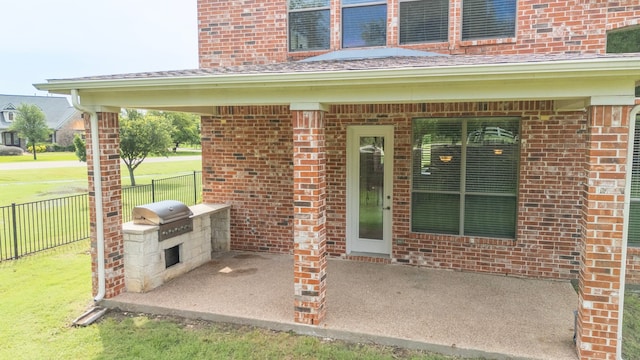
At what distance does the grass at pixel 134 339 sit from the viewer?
4.42 metres

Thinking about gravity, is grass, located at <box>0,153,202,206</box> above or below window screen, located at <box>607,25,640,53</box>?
below

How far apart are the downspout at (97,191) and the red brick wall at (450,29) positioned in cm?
286

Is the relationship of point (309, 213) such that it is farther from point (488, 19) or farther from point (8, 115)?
point (8, 115)

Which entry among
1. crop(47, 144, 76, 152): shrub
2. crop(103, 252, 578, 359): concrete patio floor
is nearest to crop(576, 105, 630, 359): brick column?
crop(103, 252, 578, 359): concrete patio floor

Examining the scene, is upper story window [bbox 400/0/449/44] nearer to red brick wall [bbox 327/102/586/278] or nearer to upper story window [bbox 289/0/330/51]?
red brick wall [bbox 327/102/586/278]

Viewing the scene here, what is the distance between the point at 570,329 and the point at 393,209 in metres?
3.00

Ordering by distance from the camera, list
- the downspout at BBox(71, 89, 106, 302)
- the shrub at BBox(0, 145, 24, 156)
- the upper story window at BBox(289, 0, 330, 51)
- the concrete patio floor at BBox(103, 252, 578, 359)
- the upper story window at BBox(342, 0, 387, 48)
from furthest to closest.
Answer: the shrub at BBox(0, 145, 24, 156), the upper story window at BBox(289, 0, 330, 51), the upper story window at BBox(342, 0, 387, 48), the downspout at BBox(71, 89, 106, 302), the concrete patio floor at BBox(103, 252, 578, 359)

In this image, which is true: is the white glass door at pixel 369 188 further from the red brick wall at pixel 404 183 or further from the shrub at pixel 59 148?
the shrub at pixel 59 148

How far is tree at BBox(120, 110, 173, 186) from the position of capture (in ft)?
59.0

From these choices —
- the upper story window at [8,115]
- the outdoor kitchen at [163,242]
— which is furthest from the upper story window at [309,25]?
the upper story window at [8,115]

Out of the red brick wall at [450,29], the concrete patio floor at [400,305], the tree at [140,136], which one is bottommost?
the concrete patio floor at [400,305]

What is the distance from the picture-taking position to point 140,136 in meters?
18.2

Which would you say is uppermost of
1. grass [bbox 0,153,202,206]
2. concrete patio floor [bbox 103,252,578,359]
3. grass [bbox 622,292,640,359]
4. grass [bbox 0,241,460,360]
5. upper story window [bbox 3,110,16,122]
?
upper story window [bbox 3,110,16,122]

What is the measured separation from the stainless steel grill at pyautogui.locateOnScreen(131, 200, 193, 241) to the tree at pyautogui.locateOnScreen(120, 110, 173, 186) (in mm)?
12692
